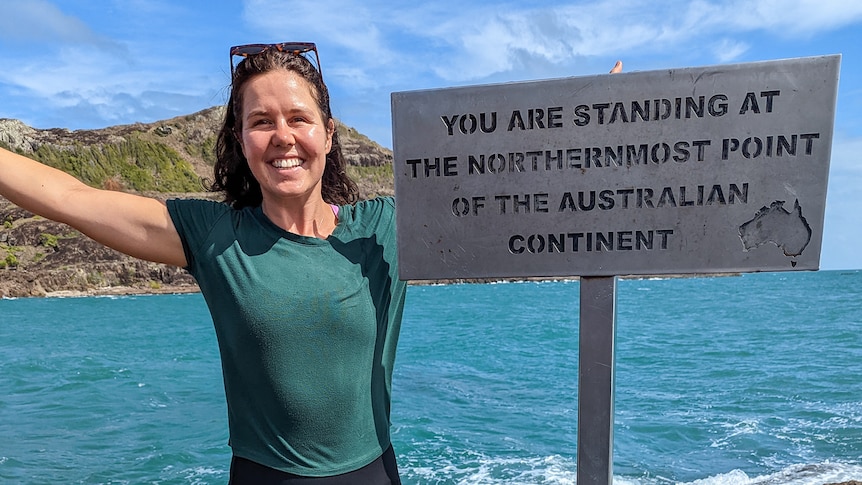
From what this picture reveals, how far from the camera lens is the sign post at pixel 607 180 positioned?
1.74 m

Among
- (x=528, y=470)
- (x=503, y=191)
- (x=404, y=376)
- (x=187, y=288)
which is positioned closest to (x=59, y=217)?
(x=503, y=191)

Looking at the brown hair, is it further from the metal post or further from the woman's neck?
the metal post

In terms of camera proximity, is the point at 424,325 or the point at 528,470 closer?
the point at 528,470

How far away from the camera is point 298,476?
1783 millimetres

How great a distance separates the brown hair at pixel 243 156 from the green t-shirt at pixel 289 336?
0.77 feet

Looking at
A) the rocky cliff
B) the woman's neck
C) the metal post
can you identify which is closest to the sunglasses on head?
the woman's neck

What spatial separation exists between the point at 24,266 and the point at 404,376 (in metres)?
55.4

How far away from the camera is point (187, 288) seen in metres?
62.4

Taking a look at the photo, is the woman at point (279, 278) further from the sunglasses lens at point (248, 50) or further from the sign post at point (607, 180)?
the sign post at point (607, 180)

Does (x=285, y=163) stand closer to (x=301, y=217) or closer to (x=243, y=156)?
(x=301, y=217)

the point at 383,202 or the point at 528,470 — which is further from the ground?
the point at 383,202

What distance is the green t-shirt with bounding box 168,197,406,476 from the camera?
1.79 meters

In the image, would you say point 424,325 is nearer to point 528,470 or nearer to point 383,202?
point 528,470

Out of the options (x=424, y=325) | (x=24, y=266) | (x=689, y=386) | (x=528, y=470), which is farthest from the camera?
(x=24, y=266)
